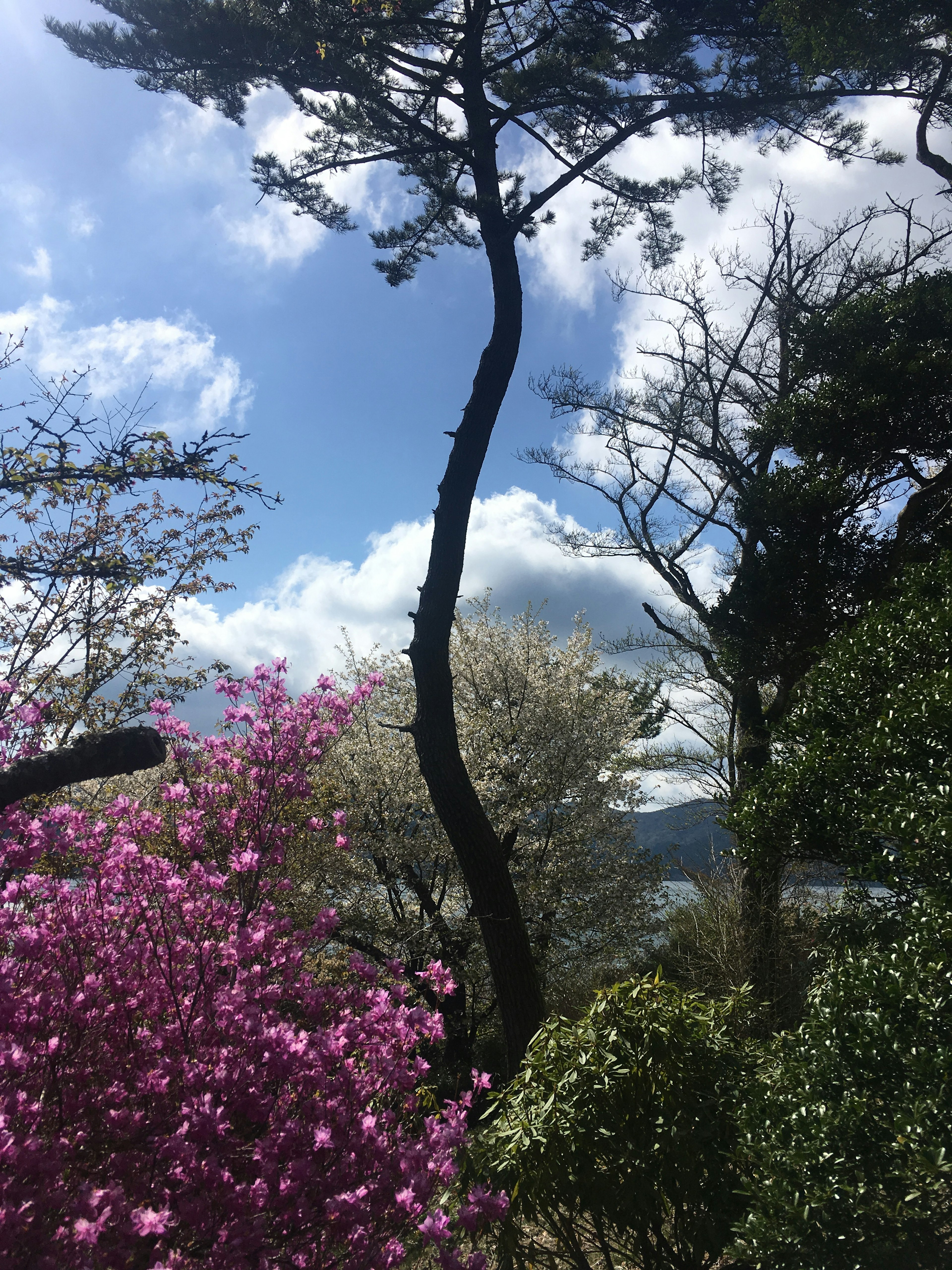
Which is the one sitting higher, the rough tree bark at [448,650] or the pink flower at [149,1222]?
the rough tree bark at [448,650]

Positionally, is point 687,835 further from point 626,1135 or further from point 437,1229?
point 437,1229

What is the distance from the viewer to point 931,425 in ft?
27.6

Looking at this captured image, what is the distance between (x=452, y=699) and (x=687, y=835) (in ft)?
45.0

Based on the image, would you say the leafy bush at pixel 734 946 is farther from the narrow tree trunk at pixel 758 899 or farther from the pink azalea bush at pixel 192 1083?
the pink azalea bush at pixel 192 1083

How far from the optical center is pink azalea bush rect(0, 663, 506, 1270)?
208 cm

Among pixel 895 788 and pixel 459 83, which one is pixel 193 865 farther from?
pixel 459 83

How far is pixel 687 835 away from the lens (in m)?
18.0

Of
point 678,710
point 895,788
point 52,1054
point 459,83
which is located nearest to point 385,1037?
point 52,1054

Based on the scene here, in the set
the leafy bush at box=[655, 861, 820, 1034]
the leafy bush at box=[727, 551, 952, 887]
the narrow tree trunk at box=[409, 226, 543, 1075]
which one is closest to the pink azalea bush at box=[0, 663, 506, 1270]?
the narrow tree trunk at box=[409, 226, 543, 1075]

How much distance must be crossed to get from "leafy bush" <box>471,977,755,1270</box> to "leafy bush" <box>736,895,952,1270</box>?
38 centimetres

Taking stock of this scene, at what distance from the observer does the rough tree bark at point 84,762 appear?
3.31m

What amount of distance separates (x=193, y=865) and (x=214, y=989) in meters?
0.61

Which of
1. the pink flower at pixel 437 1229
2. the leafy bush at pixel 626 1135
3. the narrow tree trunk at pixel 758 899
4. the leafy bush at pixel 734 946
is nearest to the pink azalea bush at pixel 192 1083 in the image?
the pink flower at pixel 437 1229

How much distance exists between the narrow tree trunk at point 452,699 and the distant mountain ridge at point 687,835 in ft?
20.1
